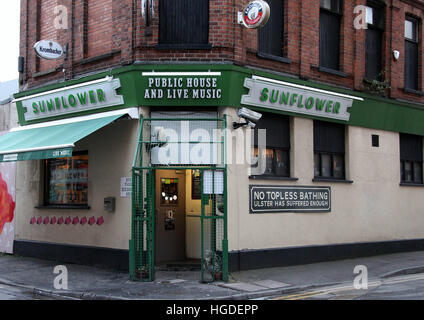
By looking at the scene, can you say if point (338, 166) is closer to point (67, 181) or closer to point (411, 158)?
point (411, 158)

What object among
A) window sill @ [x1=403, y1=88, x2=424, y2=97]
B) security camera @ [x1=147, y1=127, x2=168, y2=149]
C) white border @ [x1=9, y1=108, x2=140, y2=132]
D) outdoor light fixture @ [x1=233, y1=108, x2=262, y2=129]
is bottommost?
security camera @ [x1=147, y1=127, x2=168, y2=149]

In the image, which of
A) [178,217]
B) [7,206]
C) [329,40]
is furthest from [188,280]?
[329,40]

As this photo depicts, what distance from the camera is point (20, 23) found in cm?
1564

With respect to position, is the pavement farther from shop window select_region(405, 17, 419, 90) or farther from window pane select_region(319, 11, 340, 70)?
shop window select_region(405, 17, 419, 90)

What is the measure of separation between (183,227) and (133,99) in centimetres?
378

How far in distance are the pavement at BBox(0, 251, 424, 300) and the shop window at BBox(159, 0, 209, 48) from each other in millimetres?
5506

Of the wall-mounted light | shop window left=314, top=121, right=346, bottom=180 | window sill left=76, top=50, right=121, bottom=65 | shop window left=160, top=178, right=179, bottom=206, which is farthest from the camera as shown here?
the wall-mounted light

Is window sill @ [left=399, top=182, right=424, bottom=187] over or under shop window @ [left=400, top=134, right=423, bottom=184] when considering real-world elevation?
under

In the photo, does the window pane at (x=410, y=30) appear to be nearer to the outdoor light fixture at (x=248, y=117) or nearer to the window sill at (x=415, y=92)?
the window sill at (x=415, y=92)

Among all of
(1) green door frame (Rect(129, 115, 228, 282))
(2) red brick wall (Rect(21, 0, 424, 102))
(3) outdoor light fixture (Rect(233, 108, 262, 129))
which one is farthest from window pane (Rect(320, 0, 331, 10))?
(1) green door frame (Rect(129, 115, 228, 282))

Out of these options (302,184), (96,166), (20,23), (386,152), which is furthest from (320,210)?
(20,23)

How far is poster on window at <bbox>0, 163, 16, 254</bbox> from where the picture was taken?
1533 centimetres

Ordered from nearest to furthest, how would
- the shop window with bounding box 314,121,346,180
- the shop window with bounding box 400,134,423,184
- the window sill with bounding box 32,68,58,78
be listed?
the shop window with bounding box 314,121,346,180, the window sill with bounding box 32,68,58,78, the shop window with bounding box 400,134,423,184

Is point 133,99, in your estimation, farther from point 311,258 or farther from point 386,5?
point 386,5
